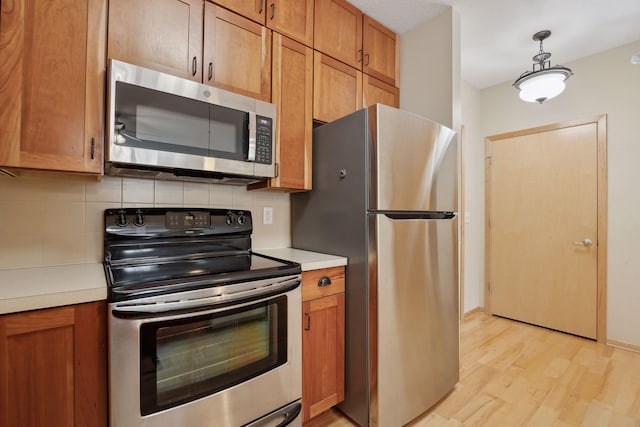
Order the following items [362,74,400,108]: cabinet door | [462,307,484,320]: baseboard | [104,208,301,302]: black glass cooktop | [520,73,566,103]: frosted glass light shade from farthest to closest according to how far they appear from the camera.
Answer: [462,307,484,320]: baseboard
[520,73,566,103]: frosted glass light shade
[362,74,400,108]: cabinet door
[104,208,301,302]: black glass cooktop

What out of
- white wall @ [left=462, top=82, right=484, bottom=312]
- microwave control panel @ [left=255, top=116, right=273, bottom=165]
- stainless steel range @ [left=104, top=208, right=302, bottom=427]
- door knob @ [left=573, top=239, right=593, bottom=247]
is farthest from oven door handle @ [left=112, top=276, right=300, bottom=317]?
door knob @ [left=573, top=239, right=593, bottom=247]

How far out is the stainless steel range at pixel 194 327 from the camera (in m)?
0.99

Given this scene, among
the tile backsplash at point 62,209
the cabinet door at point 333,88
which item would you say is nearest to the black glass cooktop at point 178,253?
the tile backsplash at point 62,209

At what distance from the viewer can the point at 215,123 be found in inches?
56.6

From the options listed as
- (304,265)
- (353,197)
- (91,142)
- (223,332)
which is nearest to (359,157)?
(353,197)

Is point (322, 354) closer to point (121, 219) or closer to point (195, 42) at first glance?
point (121, 219)

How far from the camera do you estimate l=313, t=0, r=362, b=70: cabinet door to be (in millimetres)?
1894

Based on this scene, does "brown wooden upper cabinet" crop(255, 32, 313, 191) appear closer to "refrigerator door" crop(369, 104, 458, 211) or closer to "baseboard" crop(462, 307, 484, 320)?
"refrigerator door" crop(369, 104, 458, 211)

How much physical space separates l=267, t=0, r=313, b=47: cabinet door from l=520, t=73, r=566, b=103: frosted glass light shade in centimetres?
181

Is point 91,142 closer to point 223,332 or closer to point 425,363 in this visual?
point 223,332

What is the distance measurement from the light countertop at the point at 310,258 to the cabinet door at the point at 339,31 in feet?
4.27

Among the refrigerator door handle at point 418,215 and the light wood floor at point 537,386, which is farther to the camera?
the light wood floor at point 537,386

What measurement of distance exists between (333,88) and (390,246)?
1.13 metres

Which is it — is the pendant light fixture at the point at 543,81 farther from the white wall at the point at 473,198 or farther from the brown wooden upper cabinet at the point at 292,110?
the brown wooden upper cabinet at the point at 292,110
